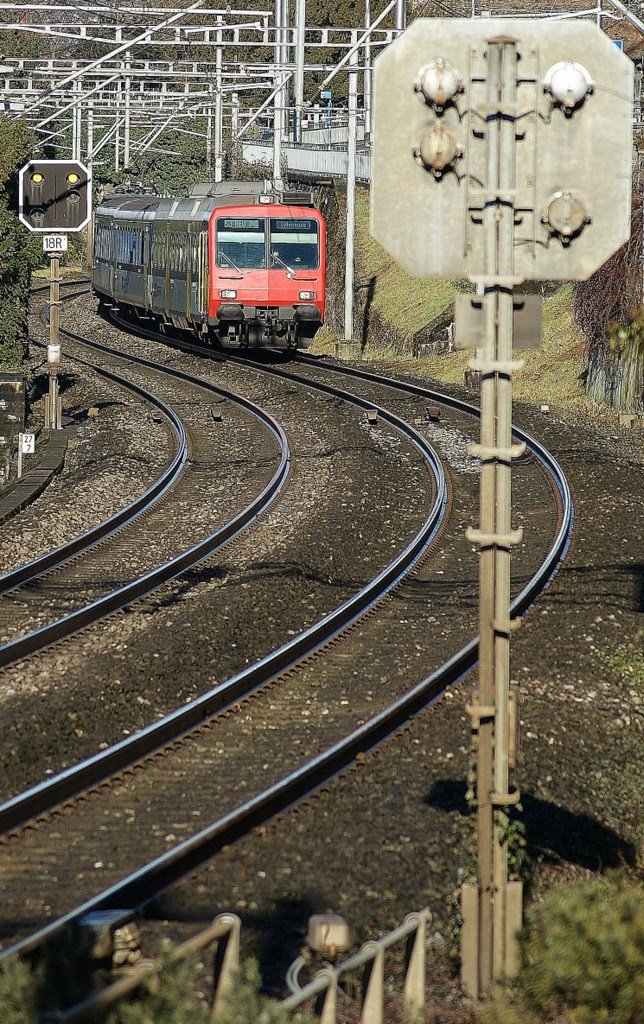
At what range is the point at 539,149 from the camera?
551 centimetres

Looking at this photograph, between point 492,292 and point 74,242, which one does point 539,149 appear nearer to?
point 492,292

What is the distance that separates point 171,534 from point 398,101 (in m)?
8.58

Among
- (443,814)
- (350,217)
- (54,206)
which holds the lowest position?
(443,814)

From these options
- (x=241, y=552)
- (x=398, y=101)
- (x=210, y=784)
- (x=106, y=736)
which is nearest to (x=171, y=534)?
(x=241, y=552)

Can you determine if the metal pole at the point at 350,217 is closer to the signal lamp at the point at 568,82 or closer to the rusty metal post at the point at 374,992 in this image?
the signal lamp at the point at 568,82

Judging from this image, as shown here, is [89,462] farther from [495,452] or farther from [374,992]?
[374,992]

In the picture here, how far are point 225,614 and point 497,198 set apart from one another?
19.2ft

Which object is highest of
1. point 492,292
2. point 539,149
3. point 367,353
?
point 539,149

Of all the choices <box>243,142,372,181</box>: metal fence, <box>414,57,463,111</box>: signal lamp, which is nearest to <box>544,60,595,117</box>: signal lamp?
<box>414,57,463,111</box>: signal lamp

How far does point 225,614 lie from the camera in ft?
35.0

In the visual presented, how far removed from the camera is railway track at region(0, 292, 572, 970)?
5.87 meters

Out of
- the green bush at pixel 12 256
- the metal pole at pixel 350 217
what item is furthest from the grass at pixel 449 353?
the green bush at pixel 12 256

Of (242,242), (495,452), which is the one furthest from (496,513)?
(242,242)

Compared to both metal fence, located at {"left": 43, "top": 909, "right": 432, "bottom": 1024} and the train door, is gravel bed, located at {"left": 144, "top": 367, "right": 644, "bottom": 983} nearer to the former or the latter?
metal fence, located at {"left": 43, "top": 909, "right": 432, "bottom": 1024}
